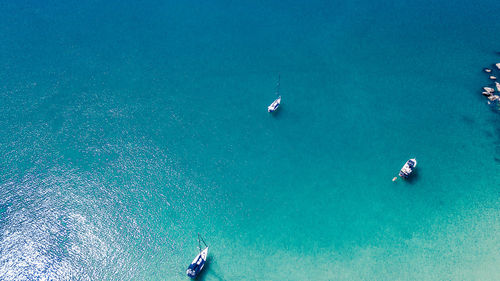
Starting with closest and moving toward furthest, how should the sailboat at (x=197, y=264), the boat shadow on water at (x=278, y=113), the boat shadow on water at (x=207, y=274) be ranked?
the sailboat at (x=197, y=264)
the boat shadow on water at (x=207, y=274)
the boat shadow on water at (x=278, y=113)

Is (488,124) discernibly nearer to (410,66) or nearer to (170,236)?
(410,66)

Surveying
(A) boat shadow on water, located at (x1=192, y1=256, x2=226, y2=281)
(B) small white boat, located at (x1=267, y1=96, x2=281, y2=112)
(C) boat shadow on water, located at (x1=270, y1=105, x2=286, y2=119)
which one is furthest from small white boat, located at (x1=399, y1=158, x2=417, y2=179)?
(A) boat shadow on water, located at (x1=192, y1=256, x2=226, y2=281)

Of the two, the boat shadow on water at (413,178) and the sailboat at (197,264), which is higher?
the boat shadow on water at (413,178)

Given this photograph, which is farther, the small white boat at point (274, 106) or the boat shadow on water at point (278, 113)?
the boat shadow on water at point (278, 113)

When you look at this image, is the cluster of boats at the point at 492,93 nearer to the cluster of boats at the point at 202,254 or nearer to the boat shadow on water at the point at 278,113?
the cluster of boats at the point at 202,254

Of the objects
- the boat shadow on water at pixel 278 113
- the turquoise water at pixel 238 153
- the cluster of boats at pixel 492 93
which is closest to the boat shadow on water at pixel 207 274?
the turquoise water at pixel 238 153

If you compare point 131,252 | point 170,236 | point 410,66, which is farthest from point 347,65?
point 131,252
